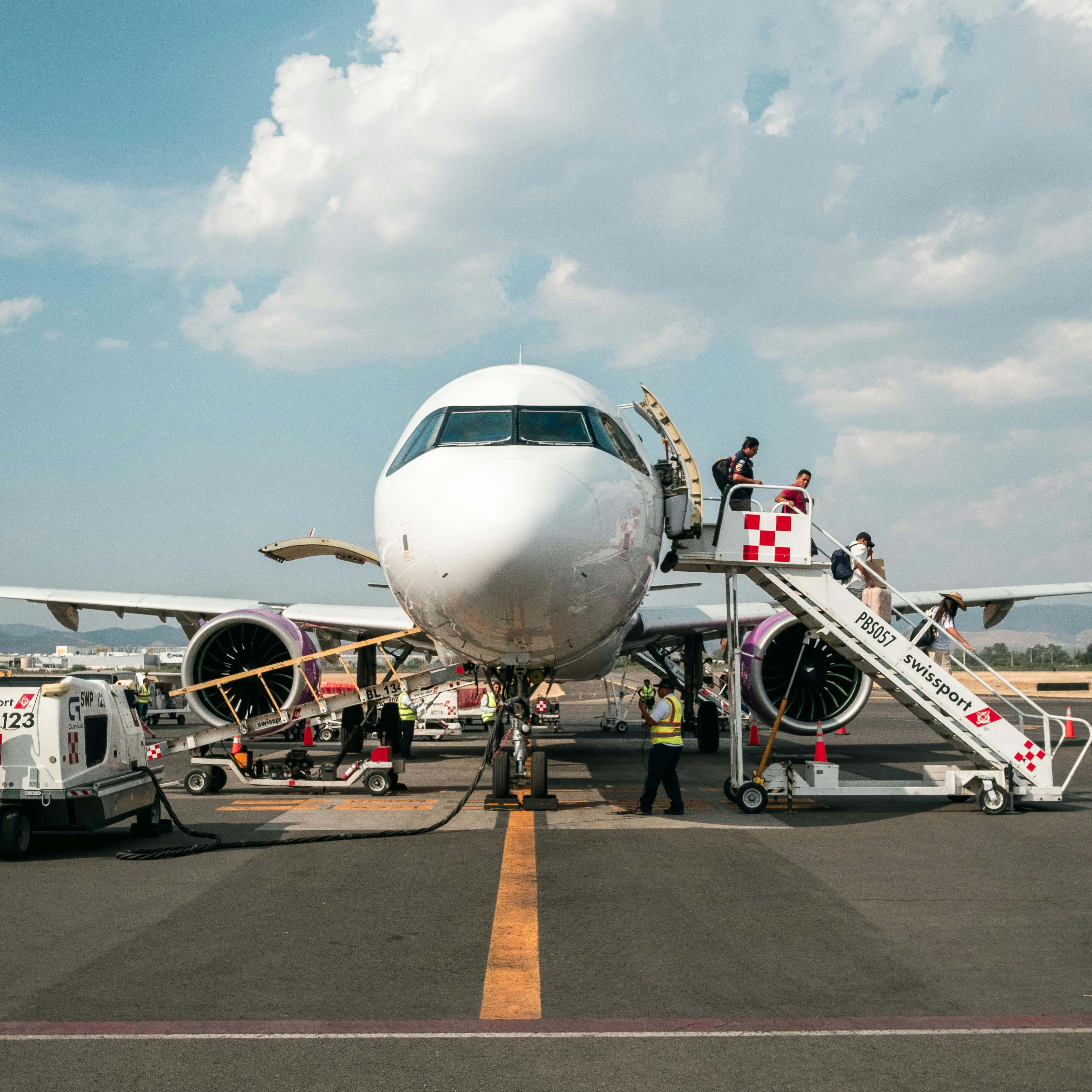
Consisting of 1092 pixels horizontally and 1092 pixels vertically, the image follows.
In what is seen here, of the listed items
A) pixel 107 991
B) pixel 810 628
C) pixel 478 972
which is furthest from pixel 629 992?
pixel 810 628

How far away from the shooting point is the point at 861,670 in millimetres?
12352

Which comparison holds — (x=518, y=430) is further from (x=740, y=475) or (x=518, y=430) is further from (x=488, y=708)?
(x=488, y=708)

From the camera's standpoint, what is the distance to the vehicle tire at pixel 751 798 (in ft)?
38.2

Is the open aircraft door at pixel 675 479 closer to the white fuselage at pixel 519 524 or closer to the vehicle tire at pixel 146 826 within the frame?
the white fuselage at pixel 519 524

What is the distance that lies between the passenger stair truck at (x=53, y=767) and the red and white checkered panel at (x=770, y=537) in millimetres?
6865

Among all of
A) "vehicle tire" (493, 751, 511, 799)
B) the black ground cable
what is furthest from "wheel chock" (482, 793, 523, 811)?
the black ground cable

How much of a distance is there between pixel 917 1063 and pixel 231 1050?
9.36 feet

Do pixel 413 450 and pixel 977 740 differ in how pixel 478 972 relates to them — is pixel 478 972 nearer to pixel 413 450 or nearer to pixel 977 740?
pixel 413 450

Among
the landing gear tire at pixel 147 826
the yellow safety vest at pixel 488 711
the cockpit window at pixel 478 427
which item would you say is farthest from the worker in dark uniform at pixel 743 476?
the yellow safety vest at pixel 488 711

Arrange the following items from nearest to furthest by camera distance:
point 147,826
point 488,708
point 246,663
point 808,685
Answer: point 147,826 < point 808,685 < point 246,663 < point 488,708

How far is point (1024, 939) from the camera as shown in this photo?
630 centimetres

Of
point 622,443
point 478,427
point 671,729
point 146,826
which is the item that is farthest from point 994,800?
point 146,826

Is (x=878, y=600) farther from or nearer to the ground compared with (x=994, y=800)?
farther from the ground

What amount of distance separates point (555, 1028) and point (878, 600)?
32.7ft
